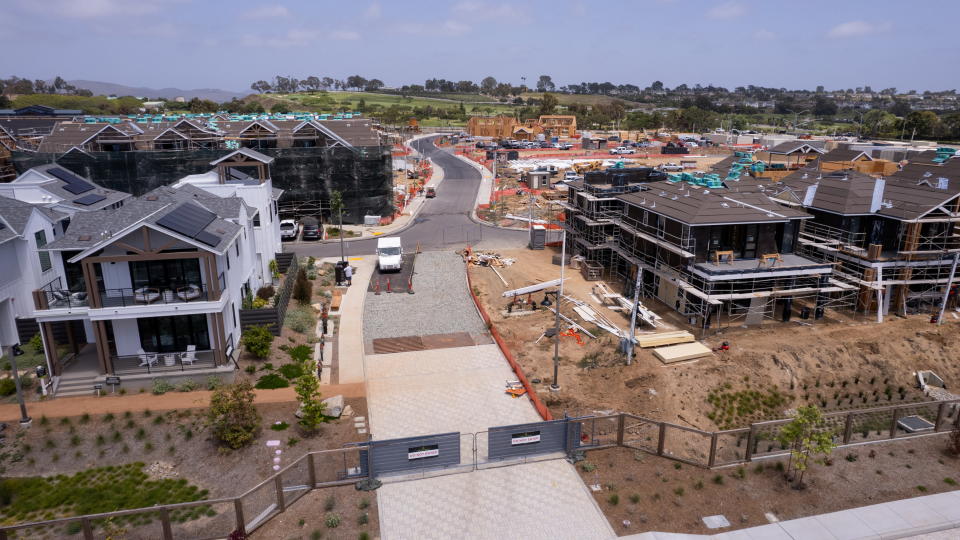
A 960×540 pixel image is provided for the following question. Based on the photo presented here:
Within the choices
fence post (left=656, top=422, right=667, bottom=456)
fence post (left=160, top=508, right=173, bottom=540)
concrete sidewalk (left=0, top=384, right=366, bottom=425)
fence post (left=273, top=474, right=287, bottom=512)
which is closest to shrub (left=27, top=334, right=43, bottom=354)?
concrete sidewalk (left=0, top=384, right=366, bottom=425)

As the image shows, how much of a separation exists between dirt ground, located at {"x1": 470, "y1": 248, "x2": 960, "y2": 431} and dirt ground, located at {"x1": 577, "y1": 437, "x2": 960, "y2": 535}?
204 inches

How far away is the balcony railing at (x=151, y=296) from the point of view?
79.5 ft

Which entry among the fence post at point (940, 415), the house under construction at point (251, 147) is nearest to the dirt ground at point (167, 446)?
the fence post at point (940, 415)

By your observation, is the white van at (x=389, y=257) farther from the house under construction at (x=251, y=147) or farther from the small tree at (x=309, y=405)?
the small tree at (x=309, y=405)

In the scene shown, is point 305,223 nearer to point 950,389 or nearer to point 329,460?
point 329,460

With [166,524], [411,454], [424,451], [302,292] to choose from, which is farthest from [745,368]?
[302,292]

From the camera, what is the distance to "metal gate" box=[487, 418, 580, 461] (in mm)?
19047

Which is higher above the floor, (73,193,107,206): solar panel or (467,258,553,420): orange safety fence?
(73,193,107,206): solar panel

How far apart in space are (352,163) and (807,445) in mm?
49492

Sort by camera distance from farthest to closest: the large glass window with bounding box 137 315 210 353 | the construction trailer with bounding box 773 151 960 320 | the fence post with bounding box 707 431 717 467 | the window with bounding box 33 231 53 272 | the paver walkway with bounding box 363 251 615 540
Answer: the construction trailer with bounding box 773 151 960 320 < the window with bounding box 33 231 53 272 < the large glass window with bounding box 137 315 210 353 < the fence post with bounding box 707 431 717 467 < the paver walkway with bounding box 363 251 615 540

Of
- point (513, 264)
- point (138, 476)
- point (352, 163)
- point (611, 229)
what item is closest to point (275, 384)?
point (138, 476)

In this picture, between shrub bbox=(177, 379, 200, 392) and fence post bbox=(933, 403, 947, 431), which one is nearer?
fence post bbox=(933, 403, 947, 431)

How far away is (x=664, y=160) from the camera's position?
11069cm

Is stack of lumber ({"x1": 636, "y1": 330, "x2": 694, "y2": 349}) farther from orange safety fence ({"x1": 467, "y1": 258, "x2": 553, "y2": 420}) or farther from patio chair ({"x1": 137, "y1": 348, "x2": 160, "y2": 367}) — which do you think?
patio chair ({"x1": 137, "y1": 348, "x2": 160, "y2": 367})
